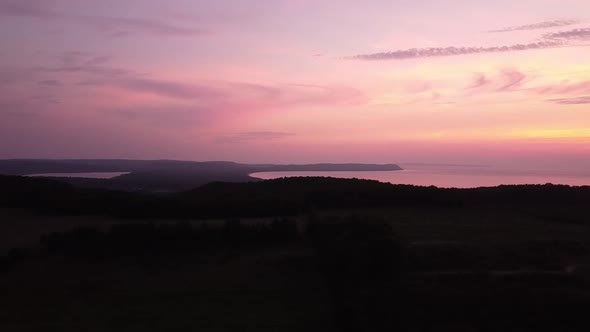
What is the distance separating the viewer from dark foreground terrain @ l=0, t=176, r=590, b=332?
11.3 meters

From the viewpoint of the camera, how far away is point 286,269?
636 inches

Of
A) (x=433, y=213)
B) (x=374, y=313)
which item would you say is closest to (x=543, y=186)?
(x=433, y=213)

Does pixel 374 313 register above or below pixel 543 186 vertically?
below

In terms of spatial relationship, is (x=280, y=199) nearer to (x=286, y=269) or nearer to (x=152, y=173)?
(x=286, y=269)

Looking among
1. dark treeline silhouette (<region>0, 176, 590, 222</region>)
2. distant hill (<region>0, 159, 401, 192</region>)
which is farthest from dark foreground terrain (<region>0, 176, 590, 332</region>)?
distant hill (<region>0, 159, 401, 192</region>)

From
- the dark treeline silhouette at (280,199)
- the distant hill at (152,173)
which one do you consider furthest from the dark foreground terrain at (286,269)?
the distant hill at (152,173)

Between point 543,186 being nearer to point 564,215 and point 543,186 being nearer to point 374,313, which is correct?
point 564,215

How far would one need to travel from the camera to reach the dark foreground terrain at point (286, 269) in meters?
11.3

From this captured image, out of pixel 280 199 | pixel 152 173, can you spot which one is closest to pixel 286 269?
pixel 280 199

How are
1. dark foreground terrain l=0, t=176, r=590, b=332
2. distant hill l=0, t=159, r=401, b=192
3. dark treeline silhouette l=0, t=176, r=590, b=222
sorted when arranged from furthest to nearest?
distant hill l=0, t=159, r=401, b=192 < dark treeline silhouette l=0, t=176, r=590, b=222 < dark foreground terrain l=0, t=176, r=590, b=332

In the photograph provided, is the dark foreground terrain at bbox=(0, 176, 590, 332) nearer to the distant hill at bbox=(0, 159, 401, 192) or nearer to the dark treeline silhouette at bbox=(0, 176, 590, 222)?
the dark treeline silhouette at bbox=(0, 176, 590, 222)

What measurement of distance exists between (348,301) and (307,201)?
14576mm

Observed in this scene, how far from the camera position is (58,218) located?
23.9 meters

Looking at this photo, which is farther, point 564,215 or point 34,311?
point 564,215
